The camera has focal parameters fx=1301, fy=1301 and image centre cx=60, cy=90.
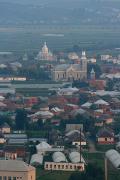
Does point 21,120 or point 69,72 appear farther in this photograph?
point 69,72

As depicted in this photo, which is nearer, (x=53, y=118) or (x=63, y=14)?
(x=53, y=118)

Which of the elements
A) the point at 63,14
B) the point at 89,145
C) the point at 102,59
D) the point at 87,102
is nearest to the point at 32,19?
the point at 63,14

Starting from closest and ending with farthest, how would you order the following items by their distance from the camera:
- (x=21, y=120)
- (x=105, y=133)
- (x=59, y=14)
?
(x=105, y=133)
(x=21, y=120)
(x=59, y=14)

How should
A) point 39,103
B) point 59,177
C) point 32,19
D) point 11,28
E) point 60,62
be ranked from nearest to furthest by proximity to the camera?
point 59,177, point 39,103, point 60,62, point 11,28, point 32,19

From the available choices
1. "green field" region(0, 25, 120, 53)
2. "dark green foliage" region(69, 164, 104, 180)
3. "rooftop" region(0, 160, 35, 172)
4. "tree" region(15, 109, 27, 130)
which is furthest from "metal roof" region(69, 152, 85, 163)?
"green field" region(0, 25, 120, 53)

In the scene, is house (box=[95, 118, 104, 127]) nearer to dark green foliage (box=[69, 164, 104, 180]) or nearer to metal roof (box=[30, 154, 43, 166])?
metal roof (box=[30, 154, 43, 166])

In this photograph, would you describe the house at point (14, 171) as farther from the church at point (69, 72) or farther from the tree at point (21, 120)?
the church at point (69, 72)

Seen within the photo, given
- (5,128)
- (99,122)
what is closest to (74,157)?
(5,128)

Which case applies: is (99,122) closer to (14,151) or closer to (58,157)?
(14,151)

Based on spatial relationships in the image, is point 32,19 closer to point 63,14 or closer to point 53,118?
point 63,14
